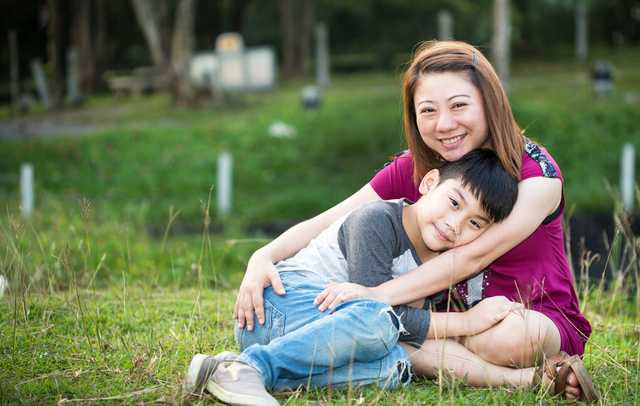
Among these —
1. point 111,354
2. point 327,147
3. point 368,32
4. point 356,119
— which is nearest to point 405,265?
point 111,354

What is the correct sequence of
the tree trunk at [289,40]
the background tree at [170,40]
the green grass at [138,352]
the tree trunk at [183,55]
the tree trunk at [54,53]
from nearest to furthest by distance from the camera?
the green grass at [138,352] < the tree trunk at [183,55] < the background tree at [170,40] < the tree trunk at [54,53] < the tree trunk at [289,40]

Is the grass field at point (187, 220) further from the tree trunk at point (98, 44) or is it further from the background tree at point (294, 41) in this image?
the tree trunk at point (98, 44)

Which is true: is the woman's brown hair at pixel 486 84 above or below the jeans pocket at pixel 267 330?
above

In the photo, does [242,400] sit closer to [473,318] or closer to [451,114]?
[473,318]

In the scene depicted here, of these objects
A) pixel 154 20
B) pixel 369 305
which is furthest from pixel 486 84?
pixel 154 20

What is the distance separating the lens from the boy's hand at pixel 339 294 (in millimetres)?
2344

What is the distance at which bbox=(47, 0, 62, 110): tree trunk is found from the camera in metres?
16.0

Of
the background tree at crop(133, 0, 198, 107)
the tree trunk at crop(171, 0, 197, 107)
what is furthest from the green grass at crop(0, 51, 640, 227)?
the background tree at crop(133, 0, 198, 107)

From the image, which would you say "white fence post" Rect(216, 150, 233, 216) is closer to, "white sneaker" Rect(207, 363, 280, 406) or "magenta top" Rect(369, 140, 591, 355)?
"magenta top" Rect(369, 140, 591, 355)

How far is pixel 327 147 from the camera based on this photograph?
11664 mm

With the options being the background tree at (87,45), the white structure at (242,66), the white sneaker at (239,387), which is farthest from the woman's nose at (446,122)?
the background tree at (87,45)

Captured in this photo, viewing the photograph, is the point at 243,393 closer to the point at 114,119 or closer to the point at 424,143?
the point at 424,143

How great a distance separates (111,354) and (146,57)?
92.7ft

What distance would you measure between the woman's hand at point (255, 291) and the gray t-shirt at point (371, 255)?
0.11 meters
